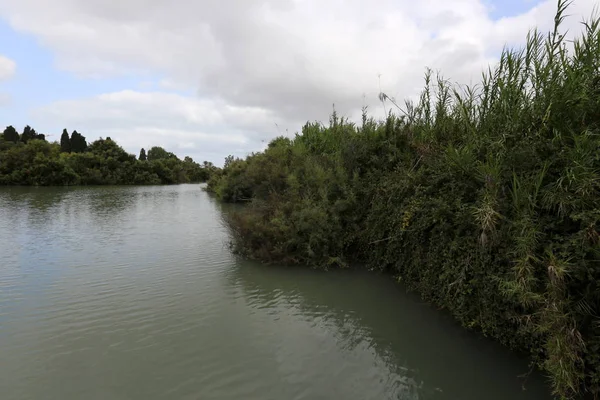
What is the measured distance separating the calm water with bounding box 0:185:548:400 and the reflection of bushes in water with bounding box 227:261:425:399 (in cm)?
2

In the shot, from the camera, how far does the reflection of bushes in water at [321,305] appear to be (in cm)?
446

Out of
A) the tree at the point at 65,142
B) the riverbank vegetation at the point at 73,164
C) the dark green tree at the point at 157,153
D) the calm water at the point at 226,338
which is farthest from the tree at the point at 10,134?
the calm water at the point at 226,338

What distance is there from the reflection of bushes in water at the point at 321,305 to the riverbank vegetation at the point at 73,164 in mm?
40895

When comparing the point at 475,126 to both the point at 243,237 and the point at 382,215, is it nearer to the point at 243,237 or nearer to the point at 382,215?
the point at 382,215

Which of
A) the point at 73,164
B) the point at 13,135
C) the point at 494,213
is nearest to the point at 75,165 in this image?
the point at 73,164

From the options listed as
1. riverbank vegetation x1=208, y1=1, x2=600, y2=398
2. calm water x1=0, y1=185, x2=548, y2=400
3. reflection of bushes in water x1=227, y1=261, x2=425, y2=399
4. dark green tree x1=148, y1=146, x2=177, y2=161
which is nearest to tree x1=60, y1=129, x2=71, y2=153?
dark green tree x1=148, y1=146, x2=177, y2=161

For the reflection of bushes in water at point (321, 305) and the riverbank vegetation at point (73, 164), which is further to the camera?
the riverbank vegetation at point (73, 164)

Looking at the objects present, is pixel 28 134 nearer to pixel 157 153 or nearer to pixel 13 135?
pixel 13 135

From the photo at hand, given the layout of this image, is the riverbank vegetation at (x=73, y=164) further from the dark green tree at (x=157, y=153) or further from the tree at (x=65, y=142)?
the dark green tree at (x=157, y=153)

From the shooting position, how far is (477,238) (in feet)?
14.8

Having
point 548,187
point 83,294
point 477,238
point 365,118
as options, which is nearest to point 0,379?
point 83,294

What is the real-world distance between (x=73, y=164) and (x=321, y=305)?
4821 cm

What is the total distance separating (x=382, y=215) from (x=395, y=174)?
1.04 m

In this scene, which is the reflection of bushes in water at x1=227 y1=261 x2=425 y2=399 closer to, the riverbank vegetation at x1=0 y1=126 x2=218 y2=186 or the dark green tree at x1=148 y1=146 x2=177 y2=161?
the riverbank vegetation at x1=0 y1=126 x2=218 y2=186
